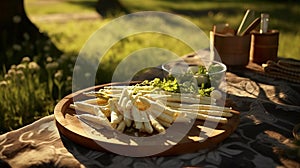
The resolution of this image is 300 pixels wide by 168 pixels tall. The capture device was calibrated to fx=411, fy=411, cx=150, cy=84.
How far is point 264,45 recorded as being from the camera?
7.92 feet

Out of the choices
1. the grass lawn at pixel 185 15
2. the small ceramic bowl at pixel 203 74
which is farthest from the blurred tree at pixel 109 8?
the small ceramic bowl at pixel 203 74

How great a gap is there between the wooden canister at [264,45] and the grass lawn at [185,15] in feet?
8.07

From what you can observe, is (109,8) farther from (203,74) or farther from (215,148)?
(215,148)

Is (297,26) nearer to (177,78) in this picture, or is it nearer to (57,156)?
(177,78)

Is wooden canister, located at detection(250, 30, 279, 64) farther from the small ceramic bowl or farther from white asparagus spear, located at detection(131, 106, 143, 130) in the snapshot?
white asparagus spear, located at detection(131, 106, 143, 130)

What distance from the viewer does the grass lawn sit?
527 centimetres

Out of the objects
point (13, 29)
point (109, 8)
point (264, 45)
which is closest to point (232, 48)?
point (264, 45)

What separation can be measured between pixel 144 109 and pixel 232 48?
1086 mm

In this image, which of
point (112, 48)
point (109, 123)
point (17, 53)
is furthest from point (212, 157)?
point (112, 48)

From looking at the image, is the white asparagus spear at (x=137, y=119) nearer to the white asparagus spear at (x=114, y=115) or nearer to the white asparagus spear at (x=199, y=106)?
the white asparagus spear at (x=114, y=115)

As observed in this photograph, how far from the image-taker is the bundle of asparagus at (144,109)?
1.38 m

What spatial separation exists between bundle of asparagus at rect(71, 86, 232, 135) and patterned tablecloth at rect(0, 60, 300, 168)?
0.11m

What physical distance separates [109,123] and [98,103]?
0.19 meters

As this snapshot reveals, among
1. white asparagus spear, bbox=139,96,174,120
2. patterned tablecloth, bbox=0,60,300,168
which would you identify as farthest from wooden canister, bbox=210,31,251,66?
white asparagus spear, bbox=139,96,174,120
